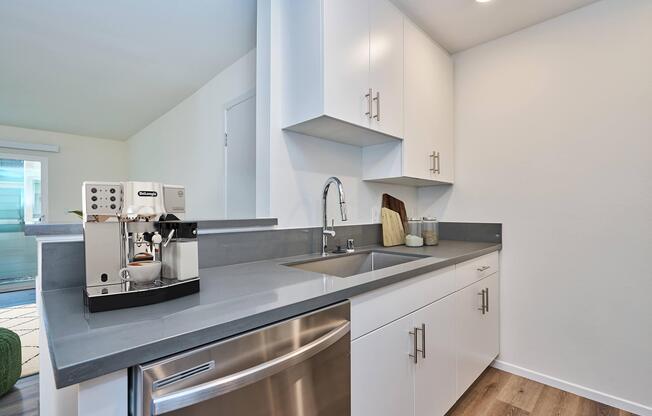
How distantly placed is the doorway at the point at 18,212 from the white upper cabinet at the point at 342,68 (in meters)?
5.54

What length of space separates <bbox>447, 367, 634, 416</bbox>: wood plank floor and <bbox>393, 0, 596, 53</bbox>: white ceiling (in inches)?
90.6

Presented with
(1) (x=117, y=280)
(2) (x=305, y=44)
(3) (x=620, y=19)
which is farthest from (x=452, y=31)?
(1) (x=117, y=280)

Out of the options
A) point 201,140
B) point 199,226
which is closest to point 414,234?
point 199,226

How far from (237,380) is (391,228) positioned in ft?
5.16

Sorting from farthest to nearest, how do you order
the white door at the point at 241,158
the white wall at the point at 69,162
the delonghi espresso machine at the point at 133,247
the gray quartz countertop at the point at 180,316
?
the white wall at the point at 69,162 < the white door at the point at 241,158 < the delonghi espresso machine at the point at 133,247 < the gray quartz countertop at the point at 180,316

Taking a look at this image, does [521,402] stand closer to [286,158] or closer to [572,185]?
[572,185]

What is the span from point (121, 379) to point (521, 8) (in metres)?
2.51

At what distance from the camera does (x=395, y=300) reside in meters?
1.14

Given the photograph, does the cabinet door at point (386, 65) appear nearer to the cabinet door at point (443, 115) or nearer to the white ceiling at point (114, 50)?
the cabinet door at point (443, 115)

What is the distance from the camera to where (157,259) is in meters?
0.92

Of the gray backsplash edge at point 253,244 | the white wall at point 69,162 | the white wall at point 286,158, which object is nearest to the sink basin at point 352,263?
the gray backsplash edge at point 253,244

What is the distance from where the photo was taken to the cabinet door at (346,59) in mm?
1347

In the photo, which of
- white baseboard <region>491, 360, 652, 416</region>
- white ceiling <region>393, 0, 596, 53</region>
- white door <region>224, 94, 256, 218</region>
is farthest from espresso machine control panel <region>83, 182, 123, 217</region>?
white baseboard <region>491, 360, 652, 416</region>

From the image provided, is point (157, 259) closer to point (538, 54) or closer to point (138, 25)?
point (138, 25)
